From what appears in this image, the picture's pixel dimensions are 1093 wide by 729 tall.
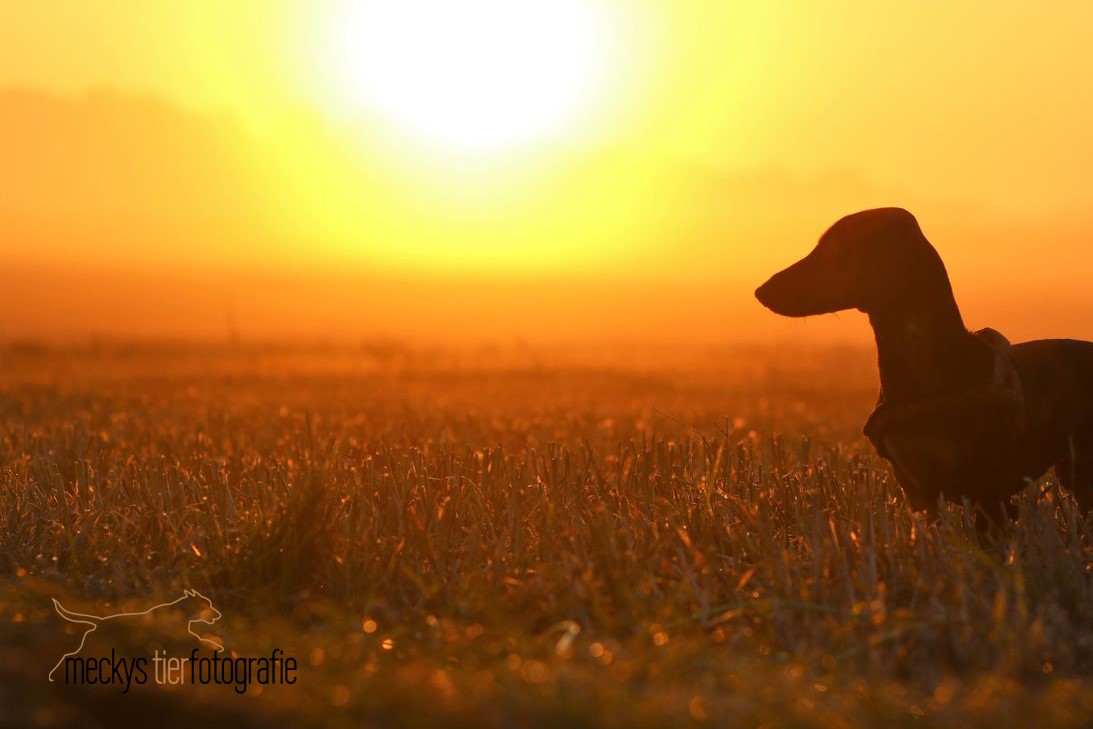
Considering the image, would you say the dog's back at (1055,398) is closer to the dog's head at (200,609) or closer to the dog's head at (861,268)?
the dog's head at (861,268)

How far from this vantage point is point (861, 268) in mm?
5668

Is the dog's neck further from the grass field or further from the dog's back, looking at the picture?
the grass field

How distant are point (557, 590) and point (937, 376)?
6.56ft

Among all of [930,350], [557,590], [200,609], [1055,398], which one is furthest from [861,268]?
[200,609]

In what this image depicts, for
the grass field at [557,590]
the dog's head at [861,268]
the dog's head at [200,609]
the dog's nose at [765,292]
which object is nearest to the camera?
the grass field at [557,590]

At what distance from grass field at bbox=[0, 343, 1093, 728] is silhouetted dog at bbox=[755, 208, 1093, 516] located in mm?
223

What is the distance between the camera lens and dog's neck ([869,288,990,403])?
217 inches

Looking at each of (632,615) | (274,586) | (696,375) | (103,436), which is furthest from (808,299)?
(696,375)

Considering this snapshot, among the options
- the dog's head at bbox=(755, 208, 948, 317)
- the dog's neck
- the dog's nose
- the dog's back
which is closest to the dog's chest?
the dog's neck

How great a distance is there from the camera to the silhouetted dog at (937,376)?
545 cm

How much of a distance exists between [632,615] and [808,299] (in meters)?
2.06

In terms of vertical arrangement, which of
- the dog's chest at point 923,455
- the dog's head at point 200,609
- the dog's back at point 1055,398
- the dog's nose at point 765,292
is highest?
the dog's nose at point 765,292

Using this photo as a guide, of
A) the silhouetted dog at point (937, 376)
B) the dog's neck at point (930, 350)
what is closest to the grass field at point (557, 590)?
the silhouetted dog at point (937, 376)

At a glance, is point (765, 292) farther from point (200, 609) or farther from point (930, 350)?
point (200, 609)
